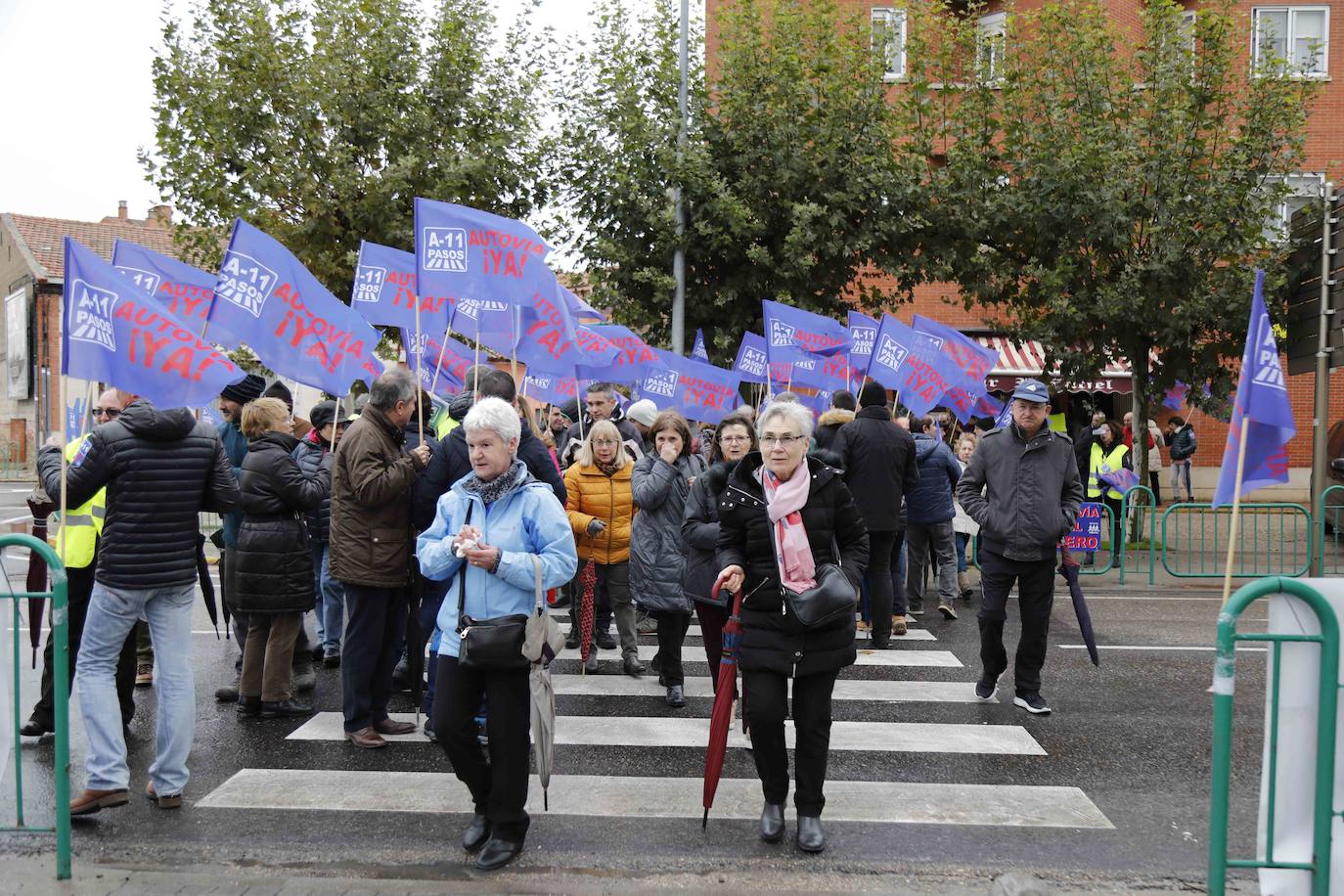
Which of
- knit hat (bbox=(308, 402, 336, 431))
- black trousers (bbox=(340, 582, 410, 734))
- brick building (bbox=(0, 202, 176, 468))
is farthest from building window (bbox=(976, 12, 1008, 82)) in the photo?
brick building (bbox=(0, 202, 176, 468))

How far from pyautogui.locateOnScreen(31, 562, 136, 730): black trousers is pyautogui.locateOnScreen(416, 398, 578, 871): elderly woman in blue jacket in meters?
2.43

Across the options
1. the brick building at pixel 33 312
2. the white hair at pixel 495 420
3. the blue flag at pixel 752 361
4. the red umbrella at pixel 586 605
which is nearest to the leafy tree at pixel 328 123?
the blue flag at pixel 752 361

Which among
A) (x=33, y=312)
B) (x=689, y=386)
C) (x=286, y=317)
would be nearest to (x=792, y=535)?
(x=286, y=317)

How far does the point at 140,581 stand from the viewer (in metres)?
5.00

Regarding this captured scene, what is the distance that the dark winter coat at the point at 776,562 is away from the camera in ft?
15.2

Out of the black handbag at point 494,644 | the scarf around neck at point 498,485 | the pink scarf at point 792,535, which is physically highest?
the scarf around neck at point 498,485

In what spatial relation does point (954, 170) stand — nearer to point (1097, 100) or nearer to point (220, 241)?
point (1097, 100)

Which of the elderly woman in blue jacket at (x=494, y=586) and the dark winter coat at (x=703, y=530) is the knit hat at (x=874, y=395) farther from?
the elderly woman in blue jacket at (x=494, y=586)

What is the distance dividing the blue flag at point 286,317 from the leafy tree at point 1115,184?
1127cm

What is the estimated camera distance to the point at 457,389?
11.6m

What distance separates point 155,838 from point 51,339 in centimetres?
4734

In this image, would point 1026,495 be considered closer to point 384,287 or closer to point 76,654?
point 76,654

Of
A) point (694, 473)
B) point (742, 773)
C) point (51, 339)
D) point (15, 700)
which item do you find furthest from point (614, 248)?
point (51, 339)

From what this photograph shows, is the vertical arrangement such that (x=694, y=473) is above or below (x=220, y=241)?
below
